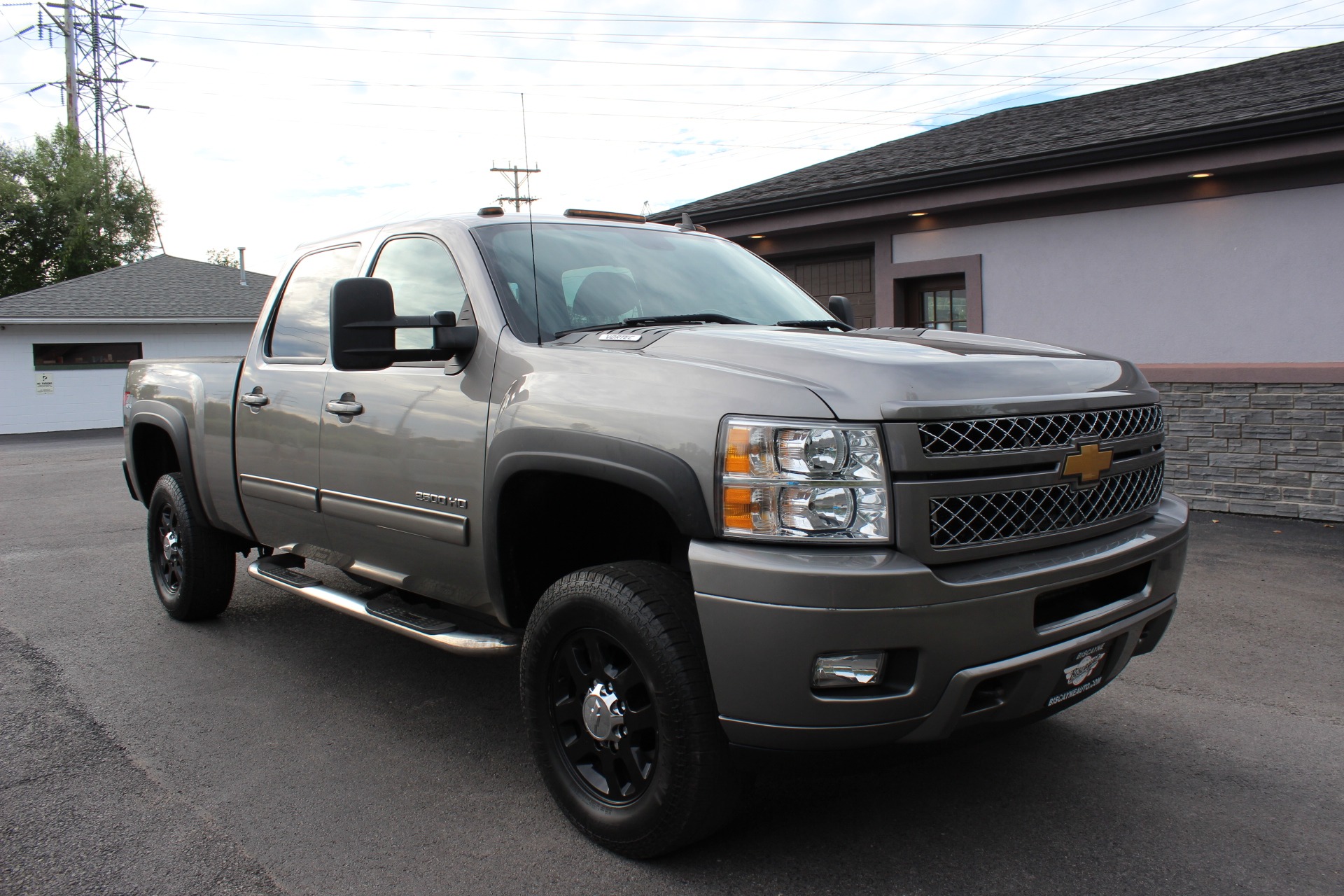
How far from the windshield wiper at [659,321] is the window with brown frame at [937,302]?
28.2 feet

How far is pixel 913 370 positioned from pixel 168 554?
193 inches

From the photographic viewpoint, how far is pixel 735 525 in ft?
8.44

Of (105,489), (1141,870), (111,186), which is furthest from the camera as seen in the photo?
(111,186)

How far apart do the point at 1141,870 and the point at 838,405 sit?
1634 millimetres

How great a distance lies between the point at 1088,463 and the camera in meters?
2.86

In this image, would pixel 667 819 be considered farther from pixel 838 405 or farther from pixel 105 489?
pixel 105 489

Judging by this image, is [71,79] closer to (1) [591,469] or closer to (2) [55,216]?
(2) [55,216]

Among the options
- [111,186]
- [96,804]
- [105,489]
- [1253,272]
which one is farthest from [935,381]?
[111,186]

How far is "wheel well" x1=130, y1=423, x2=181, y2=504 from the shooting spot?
20.1 ft

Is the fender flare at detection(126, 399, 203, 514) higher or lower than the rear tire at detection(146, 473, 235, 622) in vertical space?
higher

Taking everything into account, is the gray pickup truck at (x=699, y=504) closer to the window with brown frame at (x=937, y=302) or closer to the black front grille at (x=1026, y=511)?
the black front grille at (x=1026, y=511)

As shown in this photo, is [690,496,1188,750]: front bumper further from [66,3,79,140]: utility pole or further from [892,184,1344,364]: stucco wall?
[66,3,79,140]: utility pole

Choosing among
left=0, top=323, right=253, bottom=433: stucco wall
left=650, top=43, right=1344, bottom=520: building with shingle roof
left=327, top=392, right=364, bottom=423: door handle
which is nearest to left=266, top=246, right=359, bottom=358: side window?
left=327, top=392, right=364, bottom=423: door handle

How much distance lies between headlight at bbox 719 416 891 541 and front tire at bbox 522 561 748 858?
0.39 metres
